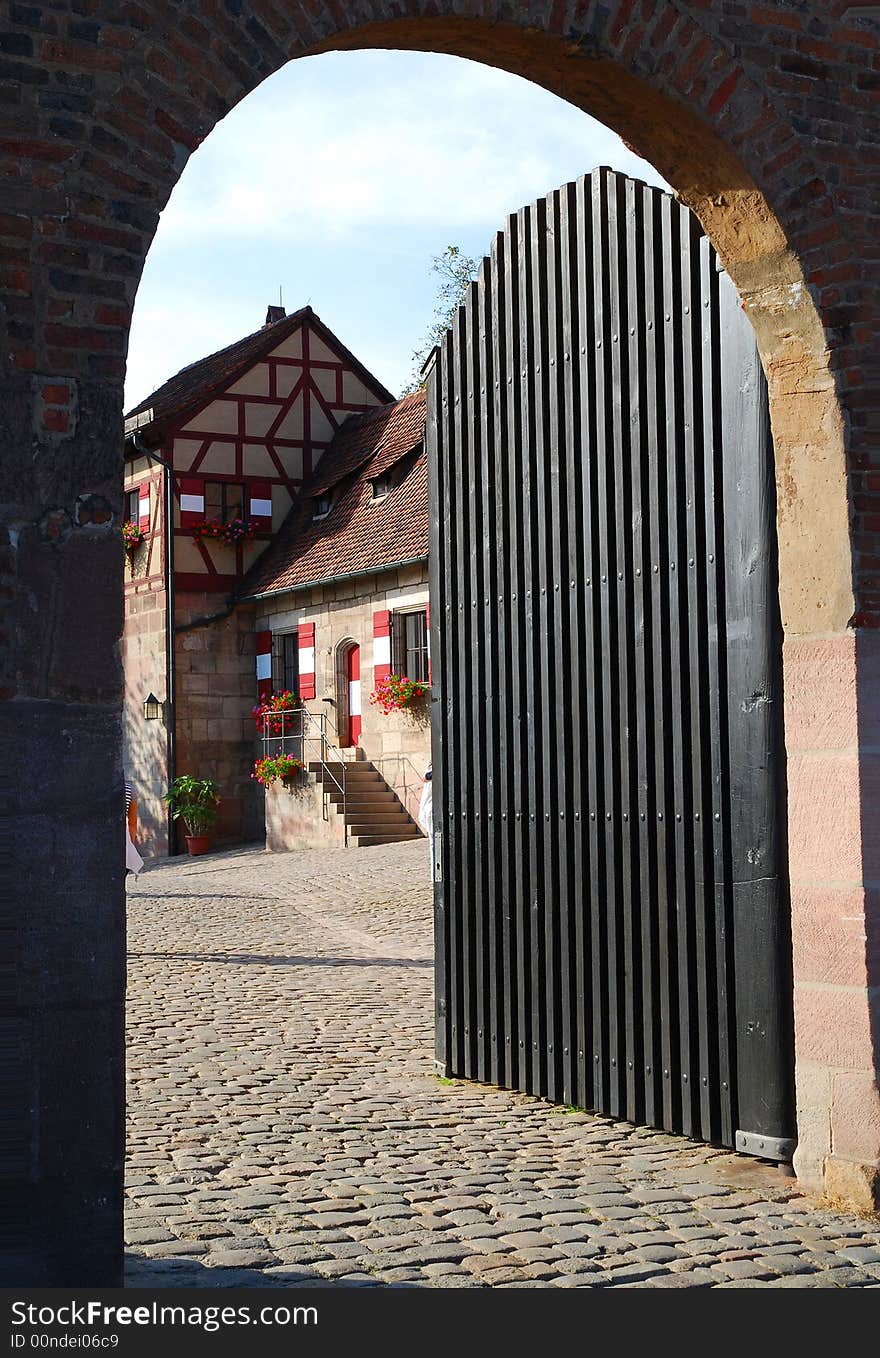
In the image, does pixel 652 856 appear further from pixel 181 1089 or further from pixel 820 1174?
pixel 181 1089

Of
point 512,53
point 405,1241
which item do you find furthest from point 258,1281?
point 512,53

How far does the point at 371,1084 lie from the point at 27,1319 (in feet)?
13.1

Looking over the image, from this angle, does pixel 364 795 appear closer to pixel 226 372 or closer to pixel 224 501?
pixel 224 501

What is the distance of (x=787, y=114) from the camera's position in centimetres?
530

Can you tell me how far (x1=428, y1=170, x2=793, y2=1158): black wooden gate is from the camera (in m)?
5.88

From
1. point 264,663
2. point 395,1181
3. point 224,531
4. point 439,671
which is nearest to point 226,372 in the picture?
point 224,531

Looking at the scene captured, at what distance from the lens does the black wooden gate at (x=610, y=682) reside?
588 cm

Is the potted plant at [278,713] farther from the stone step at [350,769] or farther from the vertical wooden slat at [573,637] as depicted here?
the vertical wooden slat at [573,637]

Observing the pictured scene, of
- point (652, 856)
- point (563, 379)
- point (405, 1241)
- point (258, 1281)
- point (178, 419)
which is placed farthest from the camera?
point (178, 419)

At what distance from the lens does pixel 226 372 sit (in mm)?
28078

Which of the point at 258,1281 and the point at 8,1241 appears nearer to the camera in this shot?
the point at 8,1241

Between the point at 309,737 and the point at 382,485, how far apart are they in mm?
4184

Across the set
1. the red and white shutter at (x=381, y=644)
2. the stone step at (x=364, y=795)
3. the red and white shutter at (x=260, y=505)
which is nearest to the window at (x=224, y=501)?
the red and white shutter at (x=260, y=505)

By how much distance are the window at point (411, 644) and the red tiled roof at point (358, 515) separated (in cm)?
88
